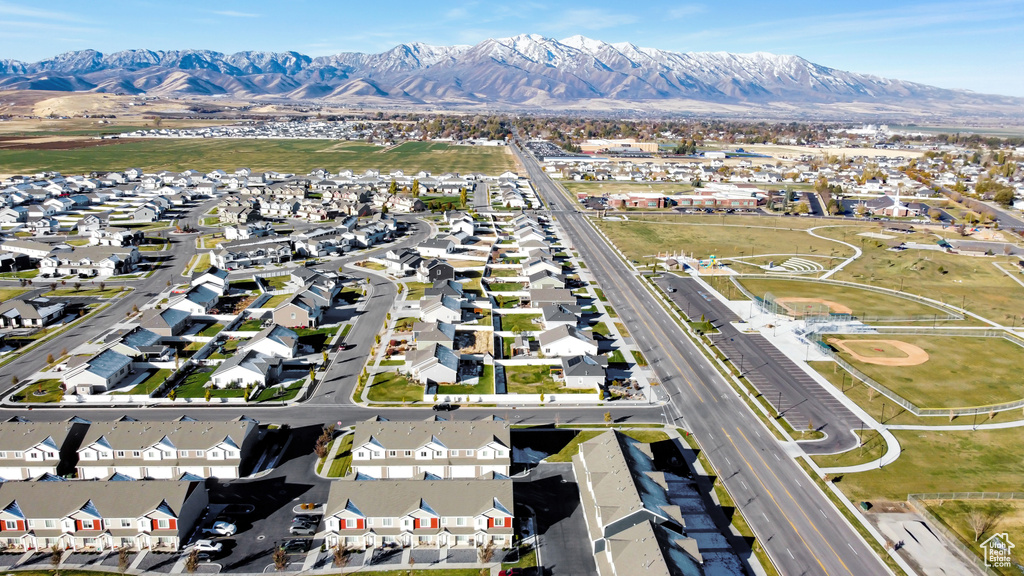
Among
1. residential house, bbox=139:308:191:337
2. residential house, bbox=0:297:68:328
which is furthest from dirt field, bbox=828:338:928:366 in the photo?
residential house, bbox=0:297:68:328

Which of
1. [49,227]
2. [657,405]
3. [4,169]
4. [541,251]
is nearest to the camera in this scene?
[657,405]

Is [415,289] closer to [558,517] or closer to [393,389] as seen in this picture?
[393,389]

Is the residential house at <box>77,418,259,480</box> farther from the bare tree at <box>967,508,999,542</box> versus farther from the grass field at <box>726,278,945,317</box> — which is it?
the grass field at <box>726,278,945,317</box>

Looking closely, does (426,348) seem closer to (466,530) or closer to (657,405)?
(657,405)

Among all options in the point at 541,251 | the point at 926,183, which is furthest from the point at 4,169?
the point at 926,183

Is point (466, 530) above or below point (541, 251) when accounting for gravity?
below

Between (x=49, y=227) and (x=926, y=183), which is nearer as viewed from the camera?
(x=49, y=227)

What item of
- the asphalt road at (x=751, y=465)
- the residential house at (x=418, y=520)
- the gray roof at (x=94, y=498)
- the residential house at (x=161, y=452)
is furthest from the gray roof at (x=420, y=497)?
the asphalt road at (x=751, y=465)

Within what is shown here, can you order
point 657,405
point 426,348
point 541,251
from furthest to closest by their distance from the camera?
point 541,251 → point 426,348 → point 657,405
